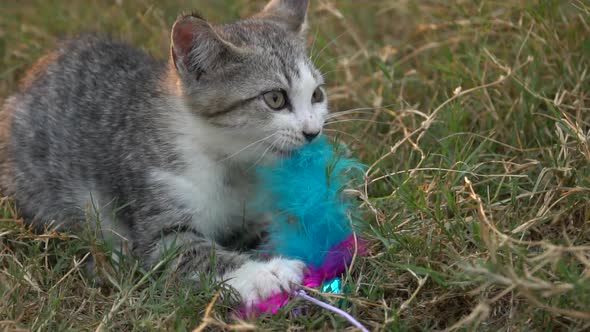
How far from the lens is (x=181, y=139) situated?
3.46 meters

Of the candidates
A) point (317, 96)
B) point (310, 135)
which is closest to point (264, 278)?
point (310, 135)

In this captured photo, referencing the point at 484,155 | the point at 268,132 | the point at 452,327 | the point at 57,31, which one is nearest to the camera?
the point at 452,327

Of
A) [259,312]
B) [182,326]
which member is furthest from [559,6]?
[182,326]

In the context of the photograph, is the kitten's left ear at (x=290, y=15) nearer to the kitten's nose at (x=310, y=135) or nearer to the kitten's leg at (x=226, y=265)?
the kitten's nose at (x=310, y=135)

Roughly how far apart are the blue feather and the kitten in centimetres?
10

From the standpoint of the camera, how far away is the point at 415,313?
2943 mm

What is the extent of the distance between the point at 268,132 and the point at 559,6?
216 centimetres

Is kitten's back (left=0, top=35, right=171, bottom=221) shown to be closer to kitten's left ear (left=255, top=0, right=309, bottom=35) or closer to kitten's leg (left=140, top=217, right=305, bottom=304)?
kitten's leg (left=140, top=217, right=305, bottom=304)

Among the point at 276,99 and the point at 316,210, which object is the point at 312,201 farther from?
the point at 276,99

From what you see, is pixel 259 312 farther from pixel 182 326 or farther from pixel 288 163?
pixel 288 163

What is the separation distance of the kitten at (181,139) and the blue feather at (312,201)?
10 centimetres

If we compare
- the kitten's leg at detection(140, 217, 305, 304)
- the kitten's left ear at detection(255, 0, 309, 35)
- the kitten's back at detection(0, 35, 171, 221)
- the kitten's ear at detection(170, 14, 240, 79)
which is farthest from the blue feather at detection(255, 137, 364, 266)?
the kitten's left ear at detection(255, 0, 309, 35)

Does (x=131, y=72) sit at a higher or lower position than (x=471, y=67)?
higher

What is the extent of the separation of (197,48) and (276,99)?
0.40 m
